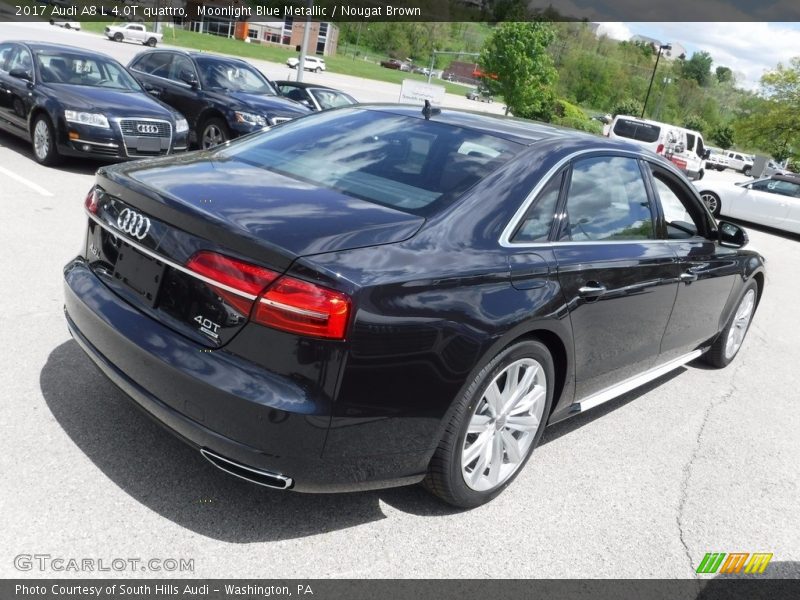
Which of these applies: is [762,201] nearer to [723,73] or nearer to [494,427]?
[494,427]

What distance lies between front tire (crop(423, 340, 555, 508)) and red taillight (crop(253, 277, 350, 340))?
658 millimetres

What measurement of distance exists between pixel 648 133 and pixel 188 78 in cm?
Result: 1724

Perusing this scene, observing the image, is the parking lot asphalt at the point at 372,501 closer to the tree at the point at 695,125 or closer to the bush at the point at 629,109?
the bush at the point at 629,109

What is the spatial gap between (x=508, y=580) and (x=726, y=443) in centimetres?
223

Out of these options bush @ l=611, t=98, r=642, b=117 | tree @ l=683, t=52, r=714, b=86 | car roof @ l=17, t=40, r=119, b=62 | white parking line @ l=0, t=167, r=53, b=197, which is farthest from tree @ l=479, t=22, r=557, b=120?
tree @ l=683, t=52, r=714, b=86

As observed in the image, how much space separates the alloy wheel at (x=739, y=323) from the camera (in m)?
5.67

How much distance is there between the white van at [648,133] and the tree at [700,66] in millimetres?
163233

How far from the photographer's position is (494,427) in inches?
123

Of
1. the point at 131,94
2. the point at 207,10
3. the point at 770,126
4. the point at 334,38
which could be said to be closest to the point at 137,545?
the point at 131,94

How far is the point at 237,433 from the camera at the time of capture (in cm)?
248

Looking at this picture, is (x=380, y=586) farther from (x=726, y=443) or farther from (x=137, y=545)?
(x=726, y=443)

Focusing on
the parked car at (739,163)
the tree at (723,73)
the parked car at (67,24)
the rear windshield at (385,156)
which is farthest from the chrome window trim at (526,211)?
the tree at (723,73)

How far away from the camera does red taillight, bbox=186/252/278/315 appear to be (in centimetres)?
244

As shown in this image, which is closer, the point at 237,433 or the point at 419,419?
the point at 237,433
